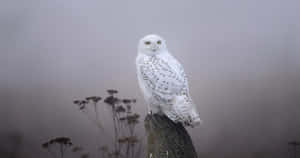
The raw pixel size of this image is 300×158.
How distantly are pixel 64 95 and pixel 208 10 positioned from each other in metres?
1.13

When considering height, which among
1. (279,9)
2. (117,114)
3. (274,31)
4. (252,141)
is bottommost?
(252,141)

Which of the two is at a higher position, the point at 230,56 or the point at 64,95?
the point at 230,56

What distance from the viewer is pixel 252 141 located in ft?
7.53

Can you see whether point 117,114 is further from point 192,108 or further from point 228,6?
point 228,6

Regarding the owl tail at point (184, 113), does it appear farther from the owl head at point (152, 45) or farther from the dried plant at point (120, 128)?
the dried plant at point (120, 128)

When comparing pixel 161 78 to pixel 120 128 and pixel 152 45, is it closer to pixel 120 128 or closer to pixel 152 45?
pixel 152 45

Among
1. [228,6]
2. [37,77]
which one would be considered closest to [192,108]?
[228,6]

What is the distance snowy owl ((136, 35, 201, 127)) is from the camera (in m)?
1.59

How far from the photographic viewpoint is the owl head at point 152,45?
5.64ft

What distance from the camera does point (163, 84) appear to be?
1642 millimetres

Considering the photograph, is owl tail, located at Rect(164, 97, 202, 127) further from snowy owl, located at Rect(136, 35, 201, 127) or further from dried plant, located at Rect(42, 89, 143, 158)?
dried plant, located at Rect(42, 89, 143, 158)

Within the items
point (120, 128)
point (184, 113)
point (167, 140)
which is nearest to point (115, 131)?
point (120, 128)

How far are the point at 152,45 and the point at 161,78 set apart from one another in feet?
0.61

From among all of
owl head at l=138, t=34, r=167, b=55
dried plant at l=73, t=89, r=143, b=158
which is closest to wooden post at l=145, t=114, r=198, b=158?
owl head at l=138, t=34, r=167, b=55
